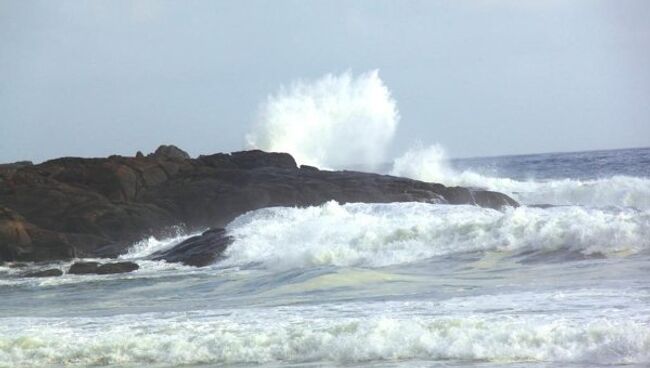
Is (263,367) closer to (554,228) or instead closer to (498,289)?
(498,289)

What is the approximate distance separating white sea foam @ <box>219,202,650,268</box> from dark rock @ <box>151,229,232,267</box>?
34cm

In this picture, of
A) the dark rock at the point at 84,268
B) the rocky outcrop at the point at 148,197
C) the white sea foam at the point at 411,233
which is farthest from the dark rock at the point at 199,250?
the rocky outcrop at the point at 148,197

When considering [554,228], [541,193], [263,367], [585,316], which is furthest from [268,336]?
A: [541,193]

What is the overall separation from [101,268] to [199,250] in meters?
2.54

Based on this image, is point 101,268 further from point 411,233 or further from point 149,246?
point 411,233

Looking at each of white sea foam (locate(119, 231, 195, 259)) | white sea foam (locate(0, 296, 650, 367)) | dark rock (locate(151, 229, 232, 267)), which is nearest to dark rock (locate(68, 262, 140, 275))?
dark rock (locate(151, 229, 232, 267))

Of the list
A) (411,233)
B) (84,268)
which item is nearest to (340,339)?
(411,233)

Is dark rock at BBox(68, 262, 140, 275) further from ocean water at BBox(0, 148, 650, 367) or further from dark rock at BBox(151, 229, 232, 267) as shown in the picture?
dark rock at BBox(151, 229, 232, 267)

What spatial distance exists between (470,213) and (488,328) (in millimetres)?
13536

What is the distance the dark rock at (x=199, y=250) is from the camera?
2288 centimetres

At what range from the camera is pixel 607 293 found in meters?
12.0

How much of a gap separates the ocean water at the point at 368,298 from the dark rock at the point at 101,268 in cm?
40

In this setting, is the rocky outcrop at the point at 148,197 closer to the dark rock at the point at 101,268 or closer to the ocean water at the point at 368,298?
the ocean water at the point at 368,298

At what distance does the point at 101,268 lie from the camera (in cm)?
2228
